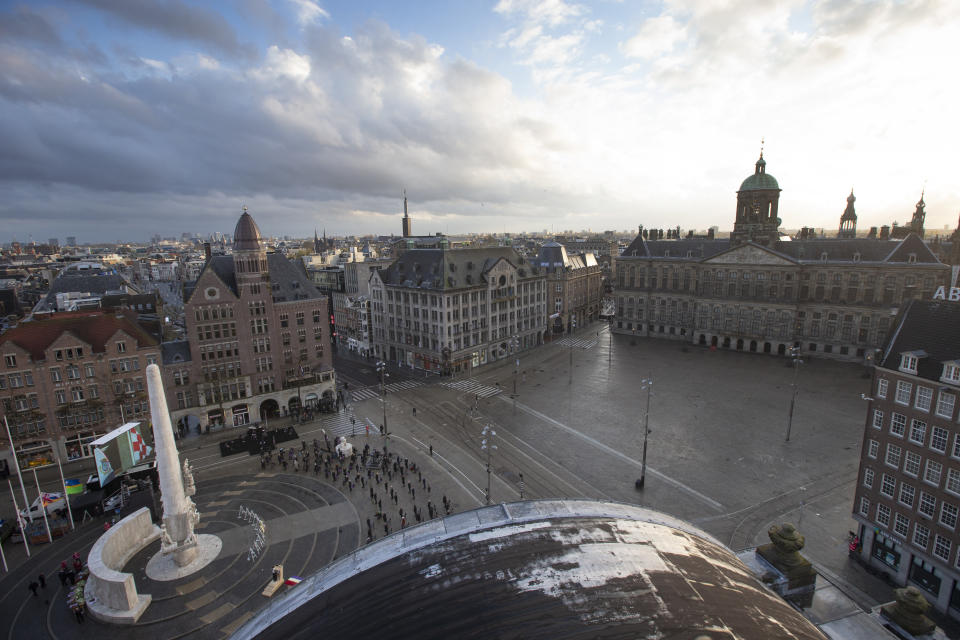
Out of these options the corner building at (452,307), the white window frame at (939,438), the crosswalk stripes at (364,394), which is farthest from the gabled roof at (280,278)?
the white window frame at (939,438)

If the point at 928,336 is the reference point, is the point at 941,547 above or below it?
below

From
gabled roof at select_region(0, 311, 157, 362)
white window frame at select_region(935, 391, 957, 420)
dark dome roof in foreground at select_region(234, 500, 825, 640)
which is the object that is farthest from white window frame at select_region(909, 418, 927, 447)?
gabled roof at select_region(0, 311, 157, 362)

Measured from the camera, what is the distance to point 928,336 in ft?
109

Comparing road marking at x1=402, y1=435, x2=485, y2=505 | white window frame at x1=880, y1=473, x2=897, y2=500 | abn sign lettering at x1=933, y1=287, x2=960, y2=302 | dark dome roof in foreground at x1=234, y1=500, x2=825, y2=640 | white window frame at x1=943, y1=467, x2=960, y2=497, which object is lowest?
road marking at x1=402, y1=435, x2=485, y2=505

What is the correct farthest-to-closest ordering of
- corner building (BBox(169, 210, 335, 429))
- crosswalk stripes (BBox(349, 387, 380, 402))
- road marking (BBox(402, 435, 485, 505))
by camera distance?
crosswalk stripes (BBox(349, 387, 380, 402))
corner building (BBox(169, 210, 335, 429))
road marking (BBox(402, 435, 485, 505))

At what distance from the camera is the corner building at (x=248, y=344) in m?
59.4

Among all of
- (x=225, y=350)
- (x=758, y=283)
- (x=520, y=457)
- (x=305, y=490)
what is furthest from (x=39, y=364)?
(x=758, y=283)

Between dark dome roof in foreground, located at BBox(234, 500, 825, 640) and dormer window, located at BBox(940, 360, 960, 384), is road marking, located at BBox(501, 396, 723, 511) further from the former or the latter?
dark dome roof in foreground, located at BBox(234, 500, 825, 640)

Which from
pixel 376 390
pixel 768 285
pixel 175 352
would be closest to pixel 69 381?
pixel 175 352

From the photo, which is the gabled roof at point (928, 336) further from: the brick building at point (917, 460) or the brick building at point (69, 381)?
the brick building at point (69, 381)

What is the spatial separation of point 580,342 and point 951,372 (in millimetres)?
77344

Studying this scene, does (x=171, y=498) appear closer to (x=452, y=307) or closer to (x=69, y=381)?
(x=69, y=381)

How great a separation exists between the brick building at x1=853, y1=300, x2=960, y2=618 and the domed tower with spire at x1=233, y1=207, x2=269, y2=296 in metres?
67.2

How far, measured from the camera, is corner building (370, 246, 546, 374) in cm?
8350
